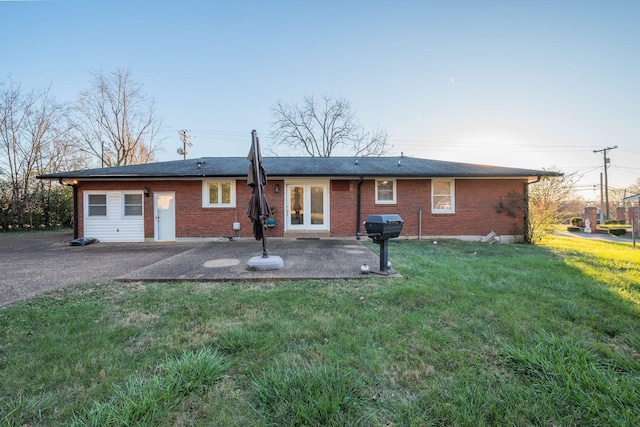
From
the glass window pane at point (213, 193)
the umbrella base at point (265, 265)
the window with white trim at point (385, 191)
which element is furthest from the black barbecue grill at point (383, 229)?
the glass window pane at point (213, 193)

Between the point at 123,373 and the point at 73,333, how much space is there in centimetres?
124

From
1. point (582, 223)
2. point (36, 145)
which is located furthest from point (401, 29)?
point (36, 145)

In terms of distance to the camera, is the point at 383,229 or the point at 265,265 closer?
the point at 383,229

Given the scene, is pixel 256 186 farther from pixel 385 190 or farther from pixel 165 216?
pixel 165 216

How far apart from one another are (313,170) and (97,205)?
942 centimetres

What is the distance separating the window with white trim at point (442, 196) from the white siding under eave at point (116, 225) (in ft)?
41.5

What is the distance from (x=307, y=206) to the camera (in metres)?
11.2

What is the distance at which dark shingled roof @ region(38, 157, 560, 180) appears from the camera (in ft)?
33.3

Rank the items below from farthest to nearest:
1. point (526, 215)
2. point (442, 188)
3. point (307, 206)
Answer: point (307, 206), point (442, 188), point (526, 215)

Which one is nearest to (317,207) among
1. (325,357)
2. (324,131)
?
(325,357)

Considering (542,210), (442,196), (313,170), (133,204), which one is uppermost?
(313,170)

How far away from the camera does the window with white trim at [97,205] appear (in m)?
10.8

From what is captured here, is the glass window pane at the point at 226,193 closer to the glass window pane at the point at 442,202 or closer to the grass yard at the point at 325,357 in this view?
the grass yard at the point at 325,357

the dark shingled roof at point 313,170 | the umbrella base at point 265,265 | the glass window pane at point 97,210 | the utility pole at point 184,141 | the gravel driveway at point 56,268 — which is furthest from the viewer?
the utility pole at point 184,141
